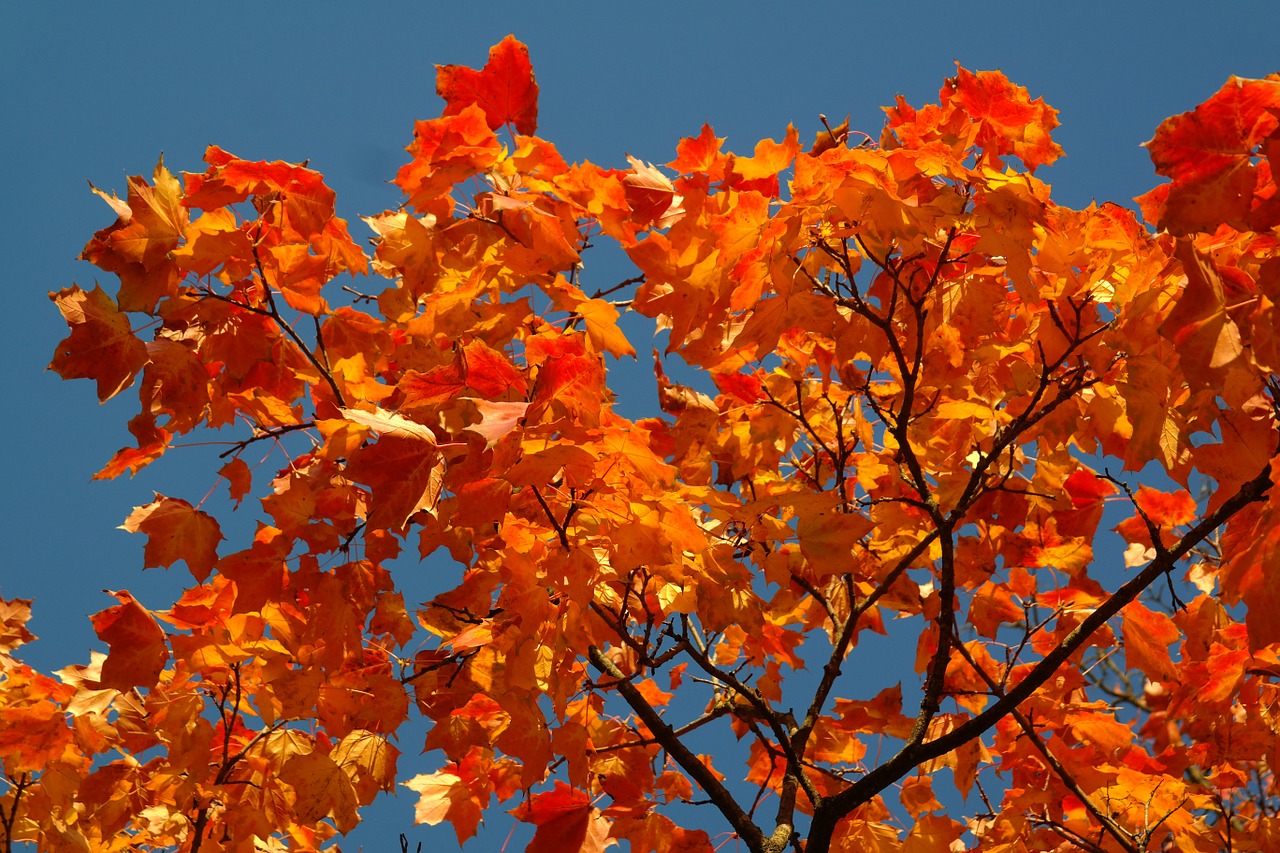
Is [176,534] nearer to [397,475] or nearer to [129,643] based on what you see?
[129,643]

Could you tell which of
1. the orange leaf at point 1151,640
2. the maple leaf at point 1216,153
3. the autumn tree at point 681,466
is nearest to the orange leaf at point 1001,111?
the autumn tree at point 681,466

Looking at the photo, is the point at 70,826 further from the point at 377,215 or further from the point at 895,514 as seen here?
the point at 895,514

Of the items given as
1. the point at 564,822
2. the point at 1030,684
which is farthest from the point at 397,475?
the point at 1030,684

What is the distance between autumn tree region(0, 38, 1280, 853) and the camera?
1883mm

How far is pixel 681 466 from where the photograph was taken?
118 inches

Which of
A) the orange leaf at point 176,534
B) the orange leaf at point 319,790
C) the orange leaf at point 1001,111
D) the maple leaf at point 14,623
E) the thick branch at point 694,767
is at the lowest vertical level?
the orange leaf at point 319,790

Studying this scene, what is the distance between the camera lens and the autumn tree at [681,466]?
188 centimetres

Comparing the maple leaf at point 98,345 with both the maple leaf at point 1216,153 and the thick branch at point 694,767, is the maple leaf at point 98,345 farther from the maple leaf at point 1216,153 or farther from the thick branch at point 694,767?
the maple leaf at point 1216,153

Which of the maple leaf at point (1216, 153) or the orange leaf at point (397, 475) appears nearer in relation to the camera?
the maple leaf at point (1216, 153)

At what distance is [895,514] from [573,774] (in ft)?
3.51

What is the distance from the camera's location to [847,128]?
7.41 feet

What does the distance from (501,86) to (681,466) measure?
116 cm

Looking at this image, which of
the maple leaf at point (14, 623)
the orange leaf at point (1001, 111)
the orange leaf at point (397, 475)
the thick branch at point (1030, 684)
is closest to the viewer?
the orange leaf at point (397, 475)

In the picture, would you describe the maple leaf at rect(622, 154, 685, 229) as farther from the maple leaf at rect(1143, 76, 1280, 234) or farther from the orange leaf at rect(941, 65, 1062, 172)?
the maple leaf at rect(1143, 76, 1280, 234)
